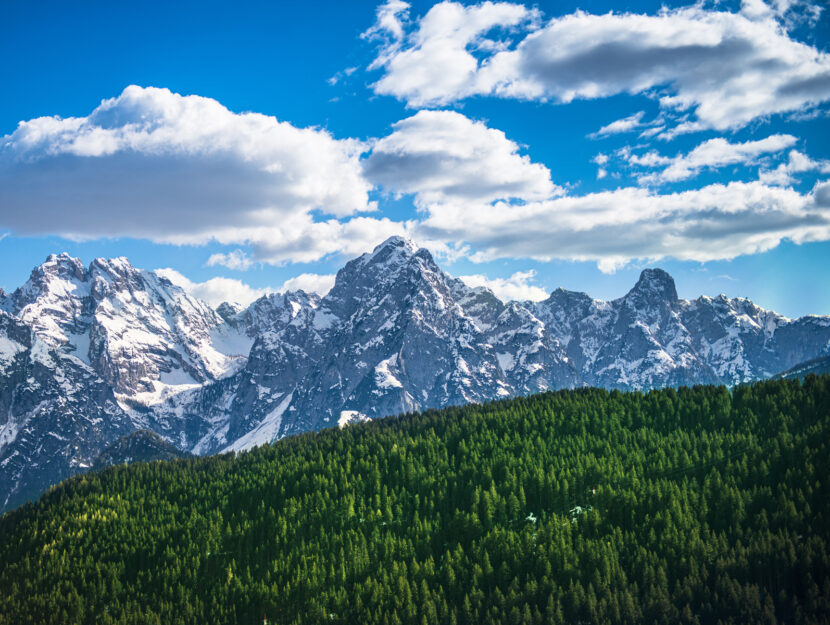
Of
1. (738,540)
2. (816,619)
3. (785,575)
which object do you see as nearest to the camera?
(816,619)

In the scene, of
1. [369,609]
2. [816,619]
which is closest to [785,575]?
[816,619]

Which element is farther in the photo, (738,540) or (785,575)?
(738,540)

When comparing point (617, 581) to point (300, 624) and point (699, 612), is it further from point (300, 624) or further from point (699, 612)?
point (300, 624)

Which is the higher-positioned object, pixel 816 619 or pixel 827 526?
pixel 827 526

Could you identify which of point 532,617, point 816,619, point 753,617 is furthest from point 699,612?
point 532,617

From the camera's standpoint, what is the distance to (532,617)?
7338 inches

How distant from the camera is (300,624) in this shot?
7805 inches

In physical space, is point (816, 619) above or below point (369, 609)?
below

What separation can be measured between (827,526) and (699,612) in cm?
4390

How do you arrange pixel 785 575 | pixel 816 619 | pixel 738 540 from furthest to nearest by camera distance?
pixel 738 540 → pixel 785 575 → pixel 816 619

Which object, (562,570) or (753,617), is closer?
(753,617)

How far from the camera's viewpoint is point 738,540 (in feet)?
648

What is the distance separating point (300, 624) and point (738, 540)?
102253 mm

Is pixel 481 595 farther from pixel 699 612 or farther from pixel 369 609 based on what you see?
pixel 699 612
